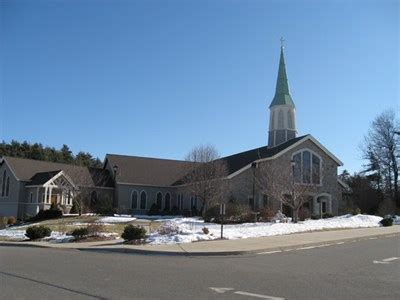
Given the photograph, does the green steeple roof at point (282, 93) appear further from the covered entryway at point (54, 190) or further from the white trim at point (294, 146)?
the covered entryway at point (54, 190)

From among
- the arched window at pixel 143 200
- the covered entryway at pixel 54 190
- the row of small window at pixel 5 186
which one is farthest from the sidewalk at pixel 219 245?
the row of small window at pixel 5 186

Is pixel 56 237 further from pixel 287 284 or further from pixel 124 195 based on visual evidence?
pixel 124 195

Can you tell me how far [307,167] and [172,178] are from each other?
55.2ft

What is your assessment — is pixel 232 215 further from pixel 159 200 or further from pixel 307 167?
pixel 159 200

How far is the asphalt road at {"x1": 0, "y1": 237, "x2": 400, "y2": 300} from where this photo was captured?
9391 mm

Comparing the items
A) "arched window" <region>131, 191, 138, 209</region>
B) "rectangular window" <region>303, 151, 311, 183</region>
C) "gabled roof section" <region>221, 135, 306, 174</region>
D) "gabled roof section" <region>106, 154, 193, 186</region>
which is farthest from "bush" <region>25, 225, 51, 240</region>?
"arched window" <region>131, 191, 138, 209</region>

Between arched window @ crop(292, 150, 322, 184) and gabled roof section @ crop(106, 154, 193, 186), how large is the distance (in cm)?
1197

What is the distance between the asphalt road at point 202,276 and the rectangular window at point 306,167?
996 inches

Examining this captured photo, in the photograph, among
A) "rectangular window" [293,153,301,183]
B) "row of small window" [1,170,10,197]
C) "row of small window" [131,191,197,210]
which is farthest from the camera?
"row of small window" [1,170,10,197]

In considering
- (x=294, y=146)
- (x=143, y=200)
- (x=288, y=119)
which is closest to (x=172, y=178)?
(x=143, y=200)

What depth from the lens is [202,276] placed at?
11.6m

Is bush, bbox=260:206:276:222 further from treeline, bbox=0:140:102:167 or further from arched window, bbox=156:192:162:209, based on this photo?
treeline, bbox=0:140:102:167

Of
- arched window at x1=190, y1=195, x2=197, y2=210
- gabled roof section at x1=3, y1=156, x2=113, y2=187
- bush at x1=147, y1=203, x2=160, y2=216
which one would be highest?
gabled roof section at x1=3, y1=156, x2=113, y2=187

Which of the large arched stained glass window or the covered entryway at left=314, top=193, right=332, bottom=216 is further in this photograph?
A: the large arched stained glass window
